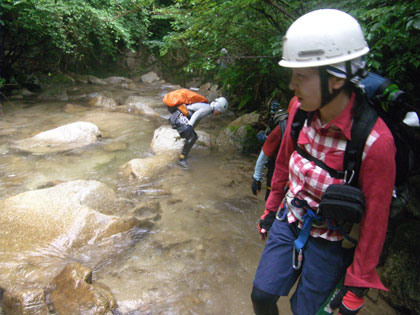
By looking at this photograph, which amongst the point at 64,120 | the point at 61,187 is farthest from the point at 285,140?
the point at 64,120

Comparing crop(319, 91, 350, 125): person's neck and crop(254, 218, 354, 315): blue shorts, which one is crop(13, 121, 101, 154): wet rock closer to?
crop(254, 218, 354, 315): blue shorts

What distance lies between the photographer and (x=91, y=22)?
10453mm

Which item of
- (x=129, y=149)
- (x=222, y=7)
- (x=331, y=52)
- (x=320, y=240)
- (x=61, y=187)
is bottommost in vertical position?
(x=129, y=149)

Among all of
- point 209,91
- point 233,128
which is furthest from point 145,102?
point 233,128

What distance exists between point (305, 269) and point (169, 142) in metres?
5.84

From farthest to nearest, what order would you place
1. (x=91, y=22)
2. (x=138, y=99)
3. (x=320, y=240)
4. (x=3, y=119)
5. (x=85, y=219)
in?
1. (x=138, y=99)
2. (x=91, y=22)
3. (x=3, y=119)
4. (x=85, y=219)
5. (x=320, y=240)

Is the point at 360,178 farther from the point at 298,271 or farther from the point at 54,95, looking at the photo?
A: the point at 54,95

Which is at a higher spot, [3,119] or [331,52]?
[331,52]

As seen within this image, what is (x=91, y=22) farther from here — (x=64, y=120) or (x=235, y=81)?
(x=235, y=81)

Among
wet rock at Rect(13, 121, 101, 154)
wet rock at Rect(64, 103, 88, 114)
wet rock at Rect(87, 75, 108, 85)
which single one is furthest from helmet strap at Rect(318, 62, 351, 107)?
wet rock at Rect(87, 75, 108, 85)

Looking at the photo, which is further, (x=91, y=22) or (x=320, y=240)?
(x=91, y=22)

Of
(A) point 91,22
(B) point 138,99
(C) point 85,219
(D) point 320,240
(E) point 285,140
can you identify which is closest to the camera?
(D) point 320,240

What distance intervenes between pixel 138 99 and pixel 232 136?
6.52 meters

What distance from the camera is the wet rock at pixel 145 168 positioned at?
5.68 m
